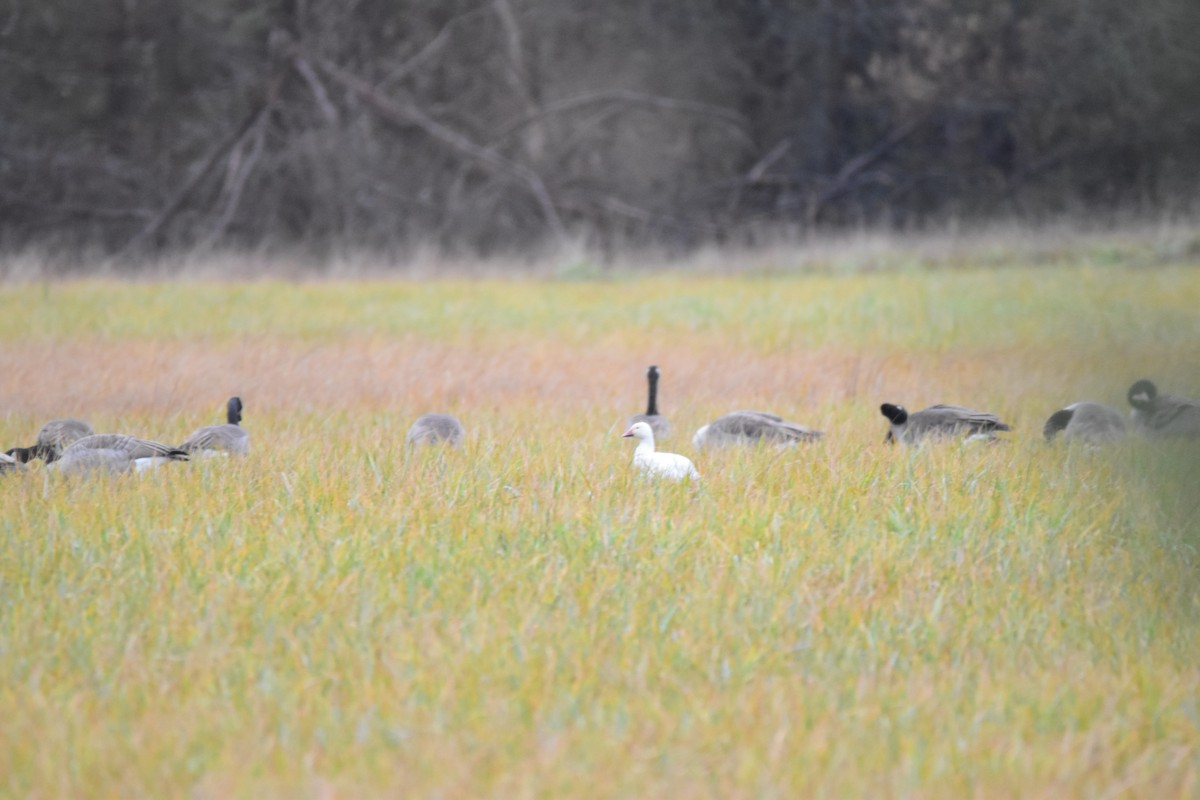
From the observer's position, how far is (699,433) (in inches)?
295

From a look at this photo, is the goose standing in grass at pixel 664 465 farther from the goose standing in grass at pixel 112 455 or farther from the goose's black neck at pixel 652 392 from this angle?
the goose standing in grass at pixel 112 455

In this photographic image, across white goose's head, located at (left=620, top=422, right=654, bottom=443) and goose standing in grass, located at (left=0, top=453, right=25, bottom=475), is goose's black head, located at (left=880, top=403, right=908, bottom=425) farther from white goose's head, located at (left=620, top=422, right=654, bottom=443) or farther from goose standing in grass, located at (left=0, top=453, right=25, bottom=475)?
goose standing in grass, located at (left=0, top=453, right=25, bottom=475)

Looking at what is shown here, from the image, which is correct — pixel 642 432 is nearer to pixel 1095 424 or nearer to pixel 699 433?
pixel 699 433

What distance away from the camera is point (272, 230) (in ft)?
79.7

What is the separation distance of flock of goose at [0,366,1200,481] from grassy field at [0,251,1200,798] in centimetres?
15

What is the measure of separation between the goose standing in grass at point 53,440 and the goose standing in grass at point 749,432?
3.20 m

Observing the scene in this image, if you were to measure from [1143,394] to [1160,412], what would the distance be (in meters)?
0.58

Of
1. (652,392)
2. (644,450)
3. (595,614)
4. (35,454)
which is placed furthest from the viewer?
(652,392)

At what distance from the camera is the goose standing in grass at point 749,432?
7266 mm

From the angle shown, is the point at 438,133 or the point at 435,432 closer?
the point at 435,432

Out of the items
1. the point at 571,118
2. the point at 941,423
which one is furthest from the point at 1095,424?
the point at 571,118

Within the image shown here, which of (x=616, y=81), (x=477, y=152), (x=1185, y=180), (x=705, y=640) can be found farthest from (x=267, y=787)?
(x=1185, y=180)

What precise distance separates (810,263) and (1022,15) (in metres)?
8.77

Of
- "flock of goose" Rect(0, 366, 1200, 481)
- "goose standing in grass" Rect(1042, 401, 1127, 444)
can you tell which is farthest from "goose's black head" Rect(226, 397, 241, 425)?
"goose standing in grass" Rect(1042, 401, 1127, 444)
